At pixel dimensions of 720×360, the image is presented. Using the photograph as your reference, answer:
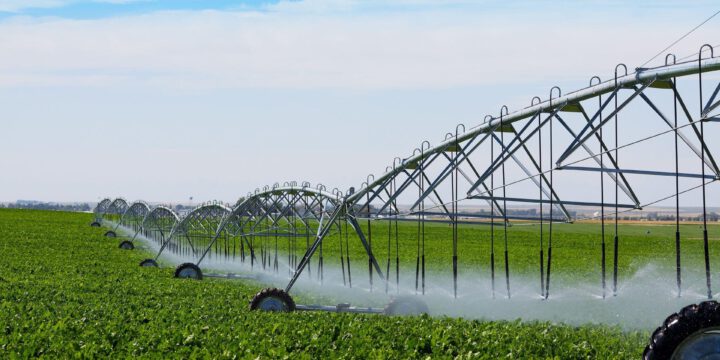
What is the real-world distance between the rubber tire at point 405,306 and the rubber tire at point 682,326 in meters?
9.16

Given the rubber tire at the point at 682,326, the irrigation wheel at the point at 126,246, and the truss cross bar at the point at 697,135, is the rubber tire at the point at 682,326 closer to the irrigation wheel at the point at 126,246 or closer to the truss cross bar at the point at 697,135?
the truss cross bar at the point at 697,135

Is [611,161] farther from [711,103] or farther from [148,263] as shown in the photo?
[148,263]

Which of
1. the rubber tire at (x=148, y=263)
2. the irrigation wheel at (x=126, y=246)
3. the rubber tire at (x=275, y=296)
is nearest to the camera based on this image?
the rubber tire at (x=275, y=296)

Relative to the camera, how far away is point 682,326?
28.8 feet

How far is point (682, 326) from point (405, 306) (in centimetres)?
966

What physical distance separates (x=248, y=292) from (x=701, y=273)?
75.4 ft

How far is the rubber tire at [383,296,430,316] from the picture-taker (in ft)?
58.7

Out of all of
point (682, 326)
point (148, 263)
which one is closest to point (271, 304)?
point (682, 326)

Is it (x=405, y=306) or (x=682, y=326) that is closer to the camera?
(x=682, y=326)

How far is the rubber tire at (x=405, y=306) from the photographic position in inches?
705

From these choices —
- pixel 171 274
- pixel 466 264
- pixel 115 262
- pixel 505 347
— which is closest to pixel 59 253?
pixel 115 262

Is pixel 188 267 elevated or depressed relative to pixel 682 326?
depressed

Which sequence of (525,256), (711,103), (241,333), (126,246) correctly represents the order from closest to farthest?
(711,103)
(241,333)
(525,256)
(126,246)

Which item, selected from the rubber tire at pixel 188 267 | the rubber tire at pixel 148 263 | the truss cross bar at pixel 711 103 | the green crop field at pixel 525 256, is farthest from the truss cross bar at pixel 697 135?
the rubber tire at pixel 148 263
